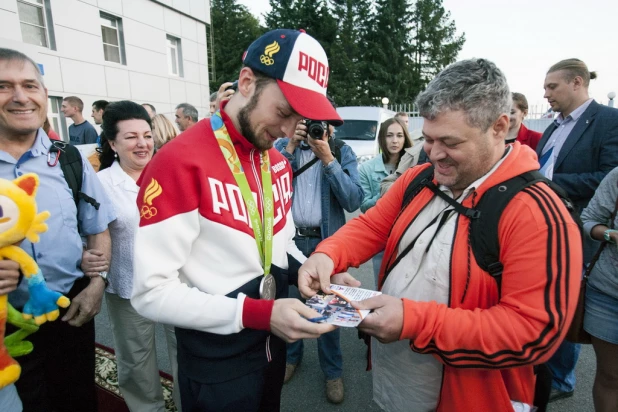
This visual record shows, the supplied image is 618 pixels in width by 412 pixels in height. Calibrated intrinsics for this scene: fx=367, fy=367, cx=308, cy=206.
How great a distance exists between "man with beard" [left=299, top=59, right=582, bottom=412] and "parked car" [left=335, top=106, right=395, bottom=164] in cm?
789

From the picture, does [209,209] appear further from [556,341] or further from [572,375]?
[572,375]

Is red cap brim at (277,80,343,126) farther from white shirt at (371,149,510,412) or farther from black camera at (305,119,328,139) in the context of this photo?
black camera at (305,119,328,139)

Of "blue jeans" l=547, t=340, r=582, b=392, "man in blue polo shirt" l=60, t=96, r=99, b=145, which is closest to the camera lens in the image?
"blue jeans" l=547, t=340, r=582, b=392

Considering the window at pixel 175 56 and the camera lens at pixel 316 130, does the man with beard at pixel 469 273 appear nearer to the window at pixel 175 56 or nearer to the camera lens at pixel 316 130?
the camera lens at pixel 316 130

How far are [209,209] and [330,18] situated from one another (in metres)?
36.1

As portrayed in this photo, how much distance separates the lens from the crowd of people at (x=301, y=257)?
1.27 meters

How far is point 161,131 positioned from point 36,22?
838 cm

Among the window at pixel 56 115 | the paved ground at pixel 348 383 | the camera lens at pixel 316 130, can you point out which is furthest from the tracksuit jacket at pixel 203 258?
the window at pixel 56 115

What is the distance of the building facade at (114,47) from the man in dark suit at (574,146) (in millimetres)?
8681

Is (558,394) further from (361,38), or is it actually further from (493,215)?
(361,38)

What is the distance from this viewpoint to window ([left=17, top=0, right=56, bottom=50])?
879cm

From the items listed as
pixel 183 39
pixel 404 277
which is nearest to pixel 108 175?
pixel 404 277

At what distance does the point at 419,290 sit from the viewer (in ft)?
4.90

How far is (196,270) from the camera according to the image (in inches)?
56.6
